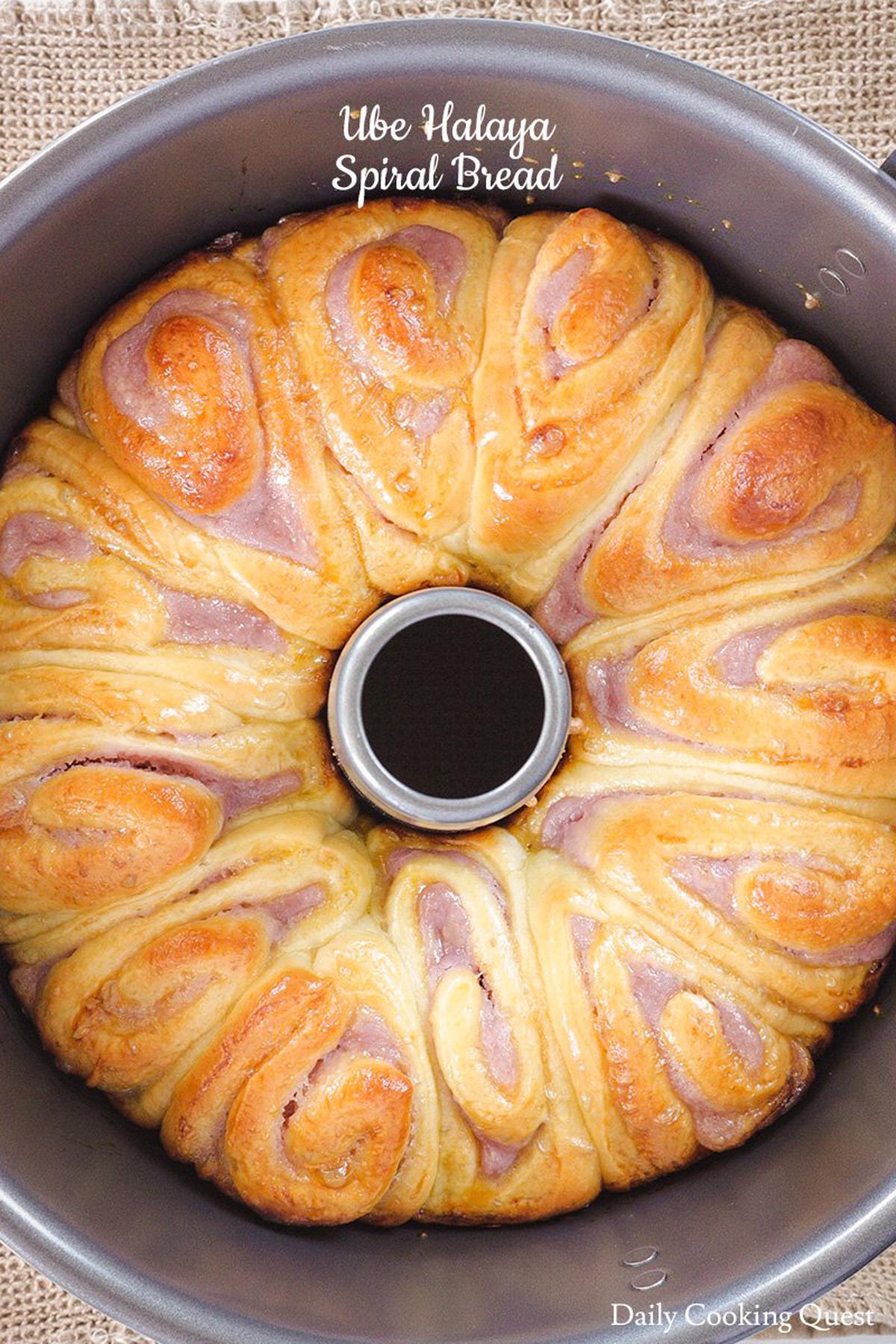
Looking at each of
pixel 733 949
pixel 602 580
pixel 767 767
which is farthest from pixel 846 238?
pixel 733 949

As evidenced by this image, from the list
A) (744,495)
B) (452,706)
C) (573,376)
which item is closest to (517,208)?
(573,376)

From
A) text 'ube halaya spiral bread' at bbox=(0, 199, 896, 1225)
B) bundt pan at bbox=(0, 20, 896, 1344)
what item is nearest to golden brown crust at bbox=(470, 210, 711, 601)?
text 'ube halaya spiral bread' at bbox=(0, 199, 896, 1225)

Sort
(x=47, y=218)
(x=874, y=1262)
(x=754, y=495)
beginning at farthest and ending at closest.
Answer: (x=874, y=1262)
(x=754, y=495)
(x=47, y=218)

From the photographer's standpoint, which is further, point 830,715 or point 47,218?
point 830,715

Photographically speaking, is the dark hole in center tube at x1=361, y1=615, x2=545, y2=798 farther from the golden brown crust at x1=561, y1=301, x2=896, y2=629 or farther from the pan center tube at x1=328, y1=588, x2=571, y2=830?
the golden brown crust at x1=561, y1=301, x2=896, y2=629

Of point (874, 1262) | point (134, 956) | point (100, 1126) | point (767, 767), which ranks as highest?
point (767, 767)

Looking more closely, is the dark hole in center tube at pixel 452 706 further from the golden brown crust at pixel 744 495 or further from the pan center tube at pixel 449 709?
the golden brown crust at pixel 744 495

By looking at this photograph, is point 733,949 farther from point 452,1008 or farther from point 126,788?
point 126,788
